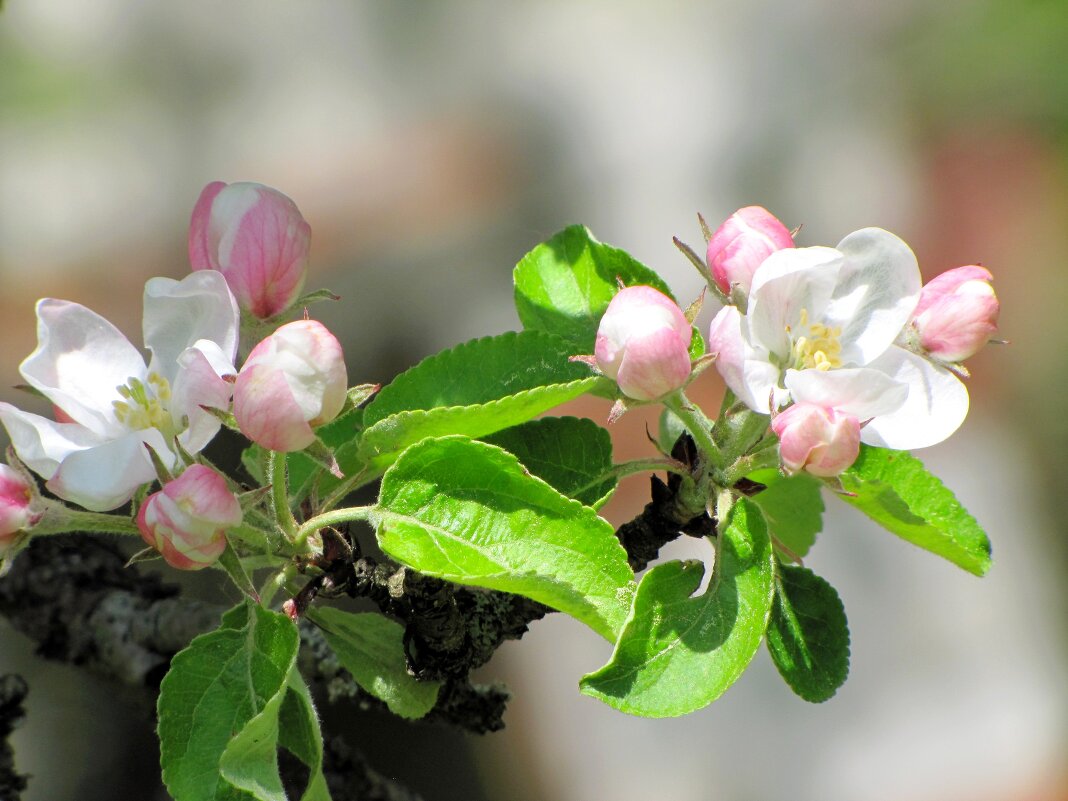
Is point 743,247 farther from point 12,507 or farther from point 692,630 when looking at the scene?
point 12,507

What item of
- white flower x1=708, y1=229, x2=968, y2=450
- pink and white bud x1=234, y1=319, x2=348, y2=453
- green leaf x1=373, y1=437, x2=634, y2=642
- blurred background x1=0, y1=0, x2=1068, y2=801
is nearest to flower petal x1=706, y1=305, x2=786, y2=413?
white flower x1=708, y1=229, x2=968, y2=450

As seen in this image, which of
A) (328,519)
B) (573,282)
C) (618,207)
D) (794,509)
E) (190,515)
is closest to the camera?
(190,515)

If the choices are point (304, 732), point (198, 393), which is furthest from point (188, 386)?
point (304, 732)

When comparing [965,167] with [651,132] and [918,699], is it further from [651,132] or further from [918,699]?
[918,699]

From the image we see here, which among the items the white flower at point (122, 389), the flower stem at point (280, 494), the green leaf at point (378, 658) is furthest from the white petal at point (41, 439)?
the green leaf at point (378, 658)

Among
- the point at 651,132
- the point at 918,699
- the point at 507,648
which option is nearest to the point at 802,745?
the point at 918,699

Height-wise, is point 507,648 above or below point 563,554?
below

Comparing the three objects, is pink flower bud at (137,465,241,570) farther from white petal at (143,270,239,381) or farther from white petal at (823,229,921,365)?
white petal at (823,229,921,365)
